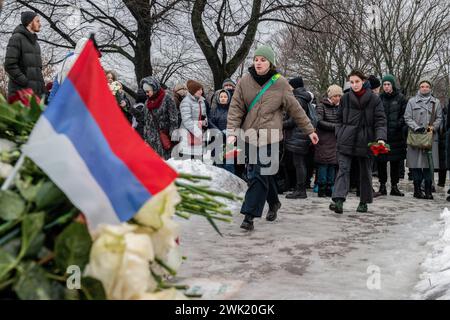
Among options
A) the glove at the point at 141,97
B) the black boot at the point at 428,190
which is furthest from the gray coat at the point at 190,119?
the black boot at the point at 428,190

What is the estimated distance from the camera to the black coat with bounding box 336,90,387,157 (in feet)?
25.8

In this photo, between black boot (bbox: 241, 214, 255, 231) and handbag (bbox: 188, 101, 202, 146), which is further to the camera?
handbag (bbox: 188, 101, 202, 146)

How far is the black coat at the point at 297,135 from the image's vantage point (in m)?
9.86

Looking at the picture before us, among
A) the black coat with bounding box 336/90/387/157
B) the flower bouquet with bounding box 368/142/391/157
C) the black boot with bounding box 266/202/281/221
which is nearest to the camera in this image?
the black boot with bounding box 266/202/281/221

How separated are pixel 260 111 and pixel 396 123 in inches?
189

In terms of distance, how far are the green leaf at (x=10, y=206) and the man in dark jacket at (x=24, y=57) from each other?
646 cm

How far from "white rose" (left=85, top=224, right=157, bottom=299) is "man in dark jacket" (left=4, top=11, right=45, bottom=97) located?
6683 mm

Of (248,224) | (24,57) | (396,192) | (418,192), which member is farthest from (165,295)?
(396,192)

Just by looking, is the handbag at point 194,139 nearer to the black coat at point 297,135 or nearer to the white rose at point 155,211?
the black coat at point 297,135

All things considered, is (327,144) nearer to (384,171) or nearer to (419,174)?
(384,171)

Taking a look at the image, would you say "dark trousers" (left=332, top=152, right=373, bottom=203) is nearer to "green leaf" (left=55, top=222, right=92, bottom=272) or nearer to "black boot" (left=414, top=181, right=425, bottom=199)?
"black boot" (left=414, top=181, right=425, bottom=199)

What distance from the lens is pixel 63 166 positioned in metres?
1.81

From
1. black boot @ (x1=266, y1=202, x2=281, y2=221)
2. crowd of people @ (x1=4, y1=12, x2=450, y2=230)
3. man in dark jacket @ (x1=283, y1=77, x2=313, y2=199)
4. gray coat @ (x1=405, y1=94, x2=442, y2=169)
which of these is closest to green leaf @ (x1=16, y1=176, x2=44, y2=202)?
crowd of people @ (x1=4, y1=12, x2=450, y2=230)
